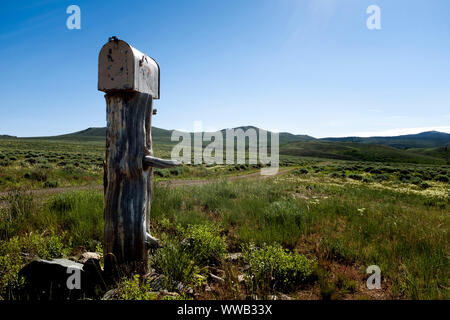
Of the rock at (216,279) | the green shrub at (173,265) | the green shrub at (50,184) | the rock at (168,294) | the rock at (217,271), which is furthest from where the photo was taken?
the green shrub at (50,184)

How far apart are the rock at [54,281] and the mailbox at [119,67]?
221 centimetres

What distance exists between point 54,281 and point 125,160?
5.27ft

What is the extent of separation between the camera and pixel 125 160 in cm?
260

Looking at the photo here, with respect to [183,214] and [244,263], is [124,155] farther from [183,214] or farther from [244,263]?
[183,214]

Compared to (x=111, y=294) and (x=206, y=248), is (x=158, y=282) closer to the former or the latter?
(x=111, y=294)

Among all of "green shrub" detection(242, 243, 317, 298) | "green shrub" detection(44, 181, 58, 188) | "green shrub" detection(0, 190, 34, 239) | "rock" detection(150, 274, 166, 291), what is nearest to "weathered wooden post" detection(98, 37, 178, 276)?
"rock" detection(150, 274, 166, 291)

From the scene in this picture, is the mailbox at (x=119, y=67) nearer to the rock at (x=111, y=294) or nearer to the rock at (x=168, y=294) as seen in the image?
the rock at (x=111, y=294)

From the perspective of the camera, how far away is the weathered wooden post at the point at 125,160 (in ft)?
8.39

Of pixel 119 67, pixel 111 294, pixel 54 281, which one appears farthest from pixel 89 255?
pixel 119 67

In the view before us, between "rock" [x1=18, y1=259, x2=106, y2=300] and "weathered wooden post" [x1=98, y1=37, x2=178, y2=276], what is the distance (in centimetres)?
30

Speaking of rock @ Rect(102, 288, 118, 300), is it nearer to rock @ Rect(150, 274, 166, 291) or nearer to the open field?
the open field

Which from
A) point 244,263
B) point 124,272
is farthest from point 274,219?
point 124,272

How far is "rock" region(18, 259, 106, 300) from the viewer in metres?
2.38

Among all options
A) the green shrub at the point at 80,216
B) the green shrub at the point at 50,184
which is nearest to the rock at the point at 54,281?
the green shrub at the point at 80,216
